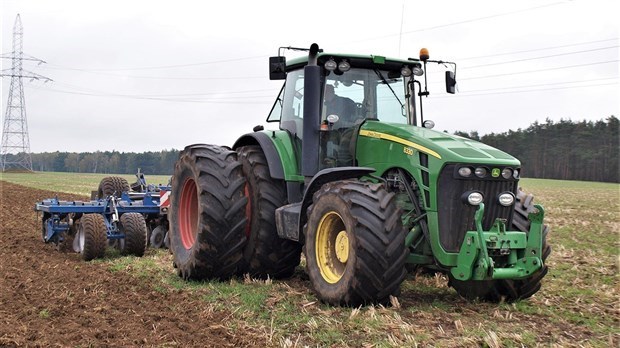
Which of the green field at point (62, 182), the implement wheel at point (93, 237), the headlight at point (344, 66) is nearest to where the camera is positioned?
the headlight at point (344, 66)

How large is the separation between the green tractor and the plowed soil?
41.9 inches

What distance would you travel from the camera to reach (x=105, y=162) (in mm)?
94062

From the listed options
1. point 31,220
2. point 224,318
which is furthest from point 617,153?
point 224,318

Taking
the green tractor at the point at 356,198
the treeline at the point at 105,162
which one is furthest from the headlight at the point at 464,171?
the treeline at the point at 105,162

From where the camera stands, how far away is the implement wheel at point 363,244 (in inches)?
216

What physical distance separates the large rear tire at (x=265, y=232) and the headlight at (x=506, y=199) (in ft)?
9.00

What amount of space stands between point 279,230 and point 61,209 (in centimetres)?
481

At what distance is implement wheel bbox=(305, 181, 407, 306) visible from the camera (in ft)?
Answer: 18.0

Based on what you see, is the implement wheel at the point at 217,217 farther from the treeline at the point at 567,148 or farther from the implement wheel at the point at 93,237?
the treeline at the point at 567,148

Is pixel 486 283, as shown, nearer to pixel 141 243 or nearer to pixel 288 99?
pixel 288 99

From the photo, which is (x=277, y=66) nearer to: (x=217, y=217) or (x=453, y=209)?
(x=217, y=217)

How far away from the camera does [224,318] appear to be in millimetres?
5523

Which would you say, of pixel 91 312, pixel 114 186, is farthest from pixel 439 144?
pixel 114 186

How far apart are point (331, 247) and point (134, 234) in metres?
4.46
